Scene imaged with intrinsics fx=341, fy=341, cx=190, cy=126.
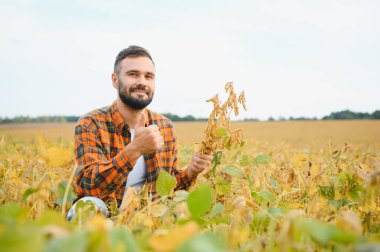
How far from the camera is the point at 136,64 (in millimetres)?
2396

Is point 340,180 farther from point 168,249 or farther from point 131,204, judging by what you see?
point 168,249

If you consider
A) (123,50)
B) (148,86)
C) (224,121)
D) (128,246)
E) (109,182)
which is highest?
(123,50)

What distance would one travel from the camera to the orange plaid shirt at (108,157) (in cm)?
186

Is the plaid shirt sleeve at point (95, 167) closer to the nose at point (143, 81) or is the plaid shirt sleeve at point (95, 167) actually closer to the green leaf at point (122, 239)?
the nose at point (143, 81)

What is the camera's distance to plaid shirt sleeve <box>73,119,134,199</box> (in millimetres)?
1833

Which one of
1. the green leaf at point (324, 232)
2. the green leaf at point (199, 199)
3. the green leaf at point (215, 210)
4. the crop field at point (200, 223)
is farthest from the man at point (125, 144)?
the green leaf at point (324, 232)

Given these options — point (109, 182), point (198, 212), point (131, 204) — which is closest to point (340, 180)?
point (198, 212)

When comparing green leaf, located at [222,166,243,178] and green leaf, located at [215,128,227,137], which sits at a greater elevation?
green leaf, located at [215,128,227,137]

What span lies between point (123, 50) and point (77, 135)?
776mm

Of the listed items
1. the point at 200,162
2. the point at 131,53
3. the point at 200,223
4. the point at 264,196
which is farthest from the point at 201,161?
the point at 131,53

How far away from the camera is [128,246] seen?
602 mm

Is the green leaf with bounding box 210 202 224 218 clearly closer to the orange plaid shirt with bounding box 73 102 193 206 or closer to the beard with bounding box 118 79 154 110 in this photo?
the orange plaid shirt with bounding box 73 102 193 206

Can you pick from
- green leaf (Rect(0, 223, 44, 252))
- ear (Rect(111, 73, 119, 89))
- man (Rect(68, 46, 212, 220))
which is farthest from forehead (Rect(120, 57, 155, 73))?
green leaf (Rect(0, 223, 44, 252))

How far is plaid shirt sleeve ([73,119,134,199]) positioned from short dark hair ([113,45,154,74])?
0.60 metres
